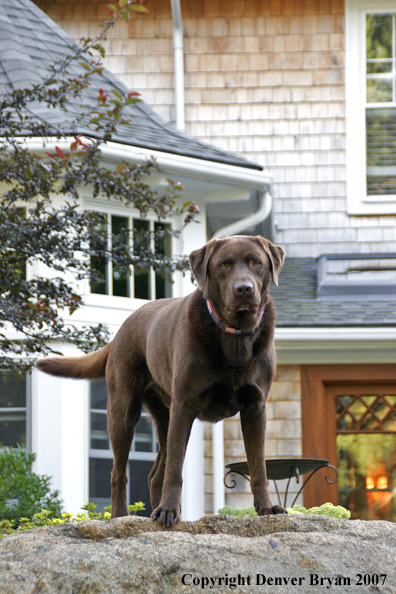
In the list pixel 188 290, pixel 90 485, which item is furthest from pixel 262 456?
pixel 188 290

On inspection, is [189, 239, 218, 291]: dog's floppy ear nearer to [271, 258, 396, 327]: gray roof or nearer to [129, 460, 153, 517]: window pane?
[271, 258, 396, 327]: gray roof

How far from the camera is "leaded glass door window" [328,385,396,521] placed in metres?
8.31

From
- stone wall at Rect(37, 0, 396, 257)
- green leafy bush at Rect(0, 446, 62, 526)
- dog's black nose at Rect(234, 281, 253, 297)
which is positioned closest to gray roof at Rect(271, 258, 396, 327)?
stone wall at Rect(37, 0, 396, 257)

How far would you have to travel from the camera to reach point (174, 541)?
2.95 metres

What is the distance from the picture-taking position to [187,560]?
2.88 m

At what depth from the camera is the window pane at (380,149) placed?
10.3 meters

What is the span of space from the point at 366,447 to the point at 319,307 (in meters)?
1.73

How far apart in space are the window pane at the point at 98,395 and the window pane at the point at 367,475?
2.79 m

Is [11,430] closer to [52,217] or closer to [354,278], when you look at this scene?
[52,217]

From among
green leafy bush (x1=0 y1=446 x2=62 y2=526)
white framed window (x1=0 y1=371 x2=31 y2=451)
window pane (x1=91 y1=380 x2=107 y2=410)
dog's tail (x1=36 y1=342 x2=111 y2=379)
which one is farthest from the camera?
window pane (x1=91 y1=380 x2=107 y2=410)

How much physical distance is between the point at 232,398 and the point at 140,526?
2.24ft

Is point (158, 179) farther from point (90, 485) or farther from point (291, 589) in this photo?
point (291, 589)

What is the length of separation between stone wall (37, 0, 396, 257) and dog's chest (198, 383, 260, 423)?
694 centimetres

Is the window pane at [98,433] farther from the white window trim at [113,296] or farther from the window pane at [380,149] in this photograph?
the window pane at [380,149]
